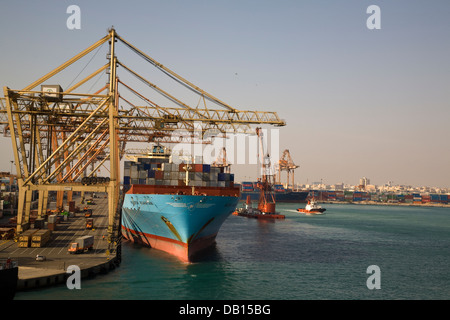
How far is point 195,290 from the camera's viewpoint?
103ft

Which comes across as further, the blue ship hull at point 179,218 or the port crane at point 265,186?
the port crane at point 265,186

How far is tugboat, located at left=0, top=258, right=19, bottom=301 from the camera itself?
82.8 feet

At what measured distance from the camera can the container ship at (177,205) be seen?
134 ft

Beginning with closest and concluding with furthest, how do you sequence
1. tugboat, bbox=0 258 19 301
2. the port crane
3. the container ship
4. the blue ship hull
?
tugboat, bbox=0 258 19 301, the blue ship hull, the container ship, the port crane

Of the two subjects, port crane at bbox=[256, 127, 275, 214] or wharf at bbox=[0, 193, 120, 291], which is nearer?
wharf at bbox=[0, 193, 120, 291]

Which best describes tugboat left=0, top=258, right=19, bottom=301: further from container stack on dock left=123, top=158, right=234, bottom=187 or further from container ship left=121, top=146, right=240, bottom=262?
container stack on dock left=123, top=158, right=234, bottom=187

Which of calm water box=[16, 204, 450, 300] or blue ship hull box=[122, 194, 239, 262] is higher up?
blue ship hull box=[122, 194, 239, 262]

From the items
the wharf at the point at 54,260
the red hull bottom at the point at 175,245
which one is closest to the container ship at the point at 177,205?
the red hull bottom at the point at 175,245

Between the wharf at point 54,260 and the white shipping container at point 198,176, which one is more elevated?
the white shipping container at point 198,176

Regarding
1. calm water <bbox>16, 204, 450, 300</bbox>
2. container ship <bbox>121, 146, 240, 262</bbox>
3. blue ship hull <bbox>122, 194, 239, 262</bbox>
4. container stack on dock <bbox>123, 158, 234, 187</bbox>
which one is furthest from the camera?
container stack on dock <bbox>123, 158, 234, 187</bbox>

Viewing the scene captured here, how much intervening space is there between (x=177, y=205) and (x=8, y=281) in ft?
59.3

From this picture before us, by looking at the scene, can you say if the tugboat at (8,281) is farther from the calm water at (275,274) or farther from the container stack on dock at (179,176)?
the container stack on dock at (179,176)

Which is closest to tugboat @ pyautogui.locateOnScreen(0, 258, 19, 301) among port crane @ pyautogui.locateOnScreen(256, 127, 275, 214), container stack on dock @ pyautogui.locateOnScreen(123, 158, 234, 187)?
container stack on dock @ pyautogui.locateOnScreen(123, 158, 234, 187)
